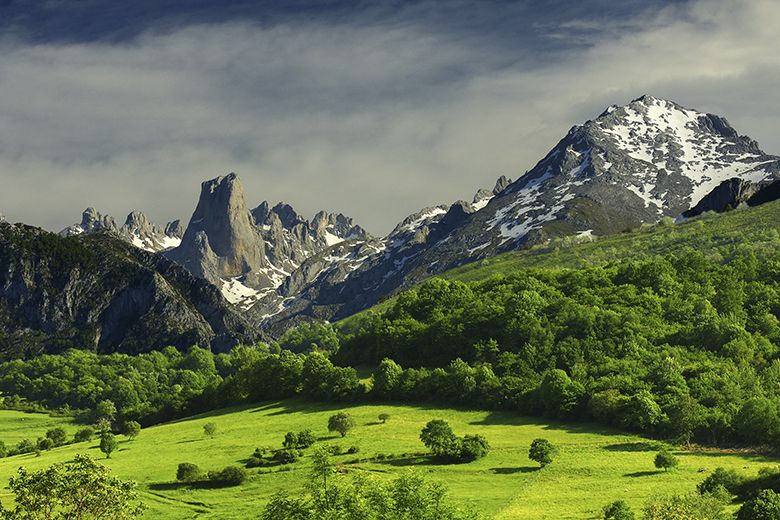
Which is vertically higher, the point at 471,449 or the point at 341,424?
the point at 341,424

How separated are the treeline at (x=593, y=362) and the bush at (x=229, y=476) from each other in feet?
177

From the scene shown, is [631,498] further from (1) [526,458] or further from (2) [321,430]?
(2) [321,430]

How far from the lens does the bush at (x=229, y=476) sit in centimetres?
10531

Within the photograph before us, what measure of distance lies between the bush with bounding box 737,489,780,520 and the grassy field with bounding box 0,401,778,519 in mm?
14818

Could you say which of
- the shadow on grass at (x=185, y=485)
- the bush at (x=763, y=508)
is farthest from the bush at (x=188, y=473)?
the bush at (x=763, y=508)

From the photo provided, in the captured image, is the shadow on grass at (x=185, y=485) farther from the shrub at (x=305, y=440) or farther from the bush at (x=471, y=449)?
the bush at (x=471, y=449)

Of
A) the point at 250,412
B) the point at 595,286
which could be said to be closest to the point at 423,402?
the point at 250,412

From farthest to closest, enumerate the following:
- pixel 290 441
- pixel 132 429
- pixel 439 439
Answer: pixel 132 429 < pixel 290 441 < pixel 439 439

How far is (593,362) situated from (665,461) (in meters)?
58.4

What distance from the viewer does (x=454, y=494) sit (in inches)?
3652

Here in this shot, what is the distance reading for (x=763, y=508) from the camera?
68.6 meters

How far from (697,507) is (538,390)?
228 ft

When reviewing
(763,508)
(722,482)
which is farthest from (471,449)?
(763,508)

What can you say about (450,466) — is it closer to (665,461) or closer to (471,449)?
(471,449)
